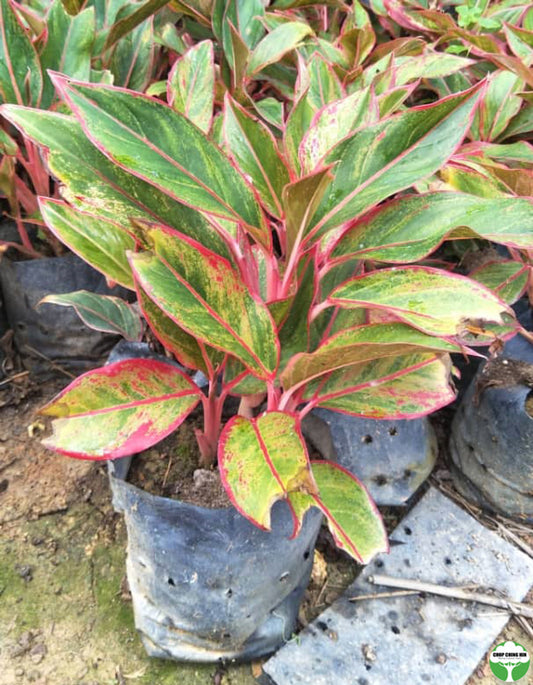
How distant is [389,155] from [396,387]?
29cm

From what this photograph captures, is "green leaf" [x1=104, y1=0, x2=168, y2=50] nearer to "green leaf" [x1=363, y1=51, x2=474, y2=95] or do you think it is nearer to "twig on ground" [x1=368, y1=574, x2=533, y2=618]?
"green leaf" [x1=363, y1=51, x2=474, y2=95]

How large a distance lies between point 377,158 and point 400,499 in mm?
788

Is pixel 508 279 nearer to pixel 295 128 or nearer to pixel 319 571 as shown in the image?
pixel 295 128

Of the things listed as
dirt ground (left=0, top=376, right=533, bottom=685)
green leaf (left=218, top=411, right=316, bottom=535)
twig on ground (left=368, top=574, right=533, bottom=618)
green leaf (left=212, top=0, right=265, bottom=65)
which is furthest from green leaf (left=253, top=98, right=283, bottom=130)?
twig on ground (left=368, top=574, right=533, bottom=618)

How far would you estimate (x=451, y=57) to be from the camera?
3.58ft

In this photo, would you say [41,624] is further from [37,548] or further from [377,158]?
[377,158]

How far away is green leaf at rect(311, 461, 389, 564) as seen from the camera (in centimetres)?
73

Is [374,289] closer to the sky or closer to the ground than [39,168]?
closer to the sky

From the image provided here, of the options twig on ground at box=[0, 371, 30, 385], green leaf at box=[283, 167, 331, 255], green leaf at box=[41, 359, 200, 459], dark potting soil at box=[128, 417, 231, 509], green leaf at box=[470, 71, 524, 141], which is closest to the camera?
green leaf at box=[283, 167, 331, 255]

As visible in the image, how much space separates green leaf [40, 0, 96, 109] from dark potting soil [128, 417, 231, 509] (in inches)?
27.8

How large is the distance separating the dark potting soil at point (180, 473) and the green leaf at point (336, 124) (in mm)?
468

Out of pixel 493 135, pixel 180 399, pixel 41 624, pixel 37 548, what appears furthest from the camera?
pixel 493 135

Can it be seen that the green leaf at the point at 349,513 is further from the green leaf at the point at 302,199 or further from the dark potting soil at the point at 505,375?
the dark potting soil at the point at 505,375

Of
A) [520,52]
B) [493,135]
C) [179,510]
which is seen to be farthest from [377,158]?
[520,52]
